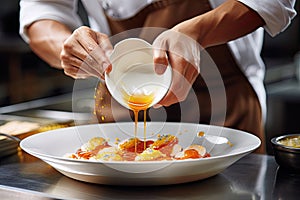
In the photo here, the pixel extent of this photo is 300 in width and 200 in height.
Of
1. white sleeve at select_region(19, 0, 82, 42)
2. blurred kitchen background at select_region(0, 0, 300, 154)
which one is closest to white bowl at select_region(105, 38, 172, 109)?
white sleeve at select_region(19, 0, 82, 42)

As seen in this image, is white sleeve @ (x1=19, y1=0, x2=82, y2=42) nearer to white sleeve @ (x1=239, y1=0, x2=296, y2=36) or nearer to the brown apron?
the brown apron

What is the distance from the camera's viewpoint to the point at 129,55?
3.70 feet

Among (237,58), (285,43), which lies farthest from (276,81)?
(237,58)

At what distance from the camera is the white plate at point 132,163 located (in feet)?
3.24

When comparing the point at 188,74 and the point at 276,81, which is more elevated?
the point at 188,74

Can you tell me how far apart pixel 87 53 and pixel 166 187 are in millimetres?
357

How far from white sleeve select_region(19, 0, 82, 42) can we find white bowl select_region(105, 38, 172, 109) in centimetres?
54

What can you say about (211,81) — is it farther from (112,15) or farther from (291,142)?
(291,142)

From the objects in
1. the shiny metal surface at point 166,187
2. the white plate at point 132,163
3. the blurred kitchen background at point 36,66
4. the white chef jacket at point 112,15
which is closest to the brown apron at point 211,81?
the white chef jacket at point 112,15

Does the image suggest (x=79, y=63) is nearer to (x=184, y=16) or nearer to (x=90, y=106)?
(x=90, y=106)

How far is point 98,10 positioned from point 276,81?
1.98 metres

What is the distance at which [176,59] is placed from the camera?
3.70ft

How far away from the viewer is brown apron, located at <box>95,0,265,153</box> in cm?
158

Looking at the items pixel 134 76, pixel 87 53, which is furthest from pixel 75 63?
pixel 134 76
